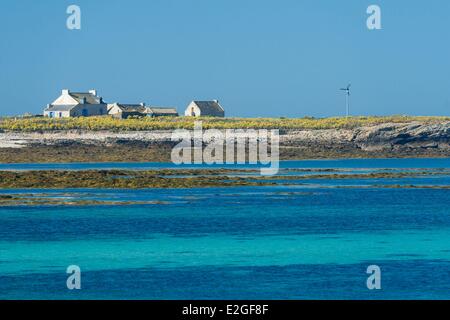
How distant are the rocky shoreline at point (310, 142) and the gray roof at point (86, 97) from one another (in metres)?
26.1

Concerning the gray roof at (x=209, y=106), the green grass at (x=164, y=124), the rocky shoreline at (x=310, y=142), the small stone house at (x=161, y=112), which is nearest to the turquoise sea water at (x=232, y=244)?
the rocky shoreline at (x=310, y=142)

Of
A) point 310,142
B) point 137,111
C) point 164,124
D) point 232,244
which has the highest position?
point 137,111

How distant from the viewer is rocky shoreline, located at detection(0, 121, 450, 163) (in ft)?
269

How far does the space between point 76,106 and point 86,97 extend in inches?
132

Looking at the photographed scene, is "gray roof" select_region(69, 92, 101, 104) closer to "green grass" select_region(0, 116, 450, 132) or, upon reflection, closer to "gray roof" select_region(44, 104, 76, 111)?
"gray roof" select_region(44, 104, 76, 111)

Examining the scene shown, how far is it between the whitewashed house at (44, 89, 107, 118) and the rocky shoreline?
79.4 ft

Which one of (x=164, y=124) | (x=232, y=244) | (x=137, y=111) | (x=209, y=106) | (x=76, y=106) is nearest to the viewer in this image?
(x=232, y=244)

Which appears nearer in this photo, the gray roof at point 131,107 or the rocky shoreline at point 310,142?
the rocky shoreline at point 310,142

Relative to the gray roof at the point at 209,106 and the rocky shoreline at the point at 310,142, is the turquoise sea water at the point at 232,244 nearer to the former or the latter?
the rocky shoreline at the point at 310,142

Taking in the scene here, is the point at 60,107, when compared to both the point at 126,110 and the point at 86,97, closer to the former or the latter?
the point at 86,97

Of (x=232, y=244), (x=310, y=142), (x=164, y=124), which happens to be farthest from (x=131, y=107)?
(x=232, y=244)

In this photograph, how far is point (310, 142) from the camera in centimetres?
8788

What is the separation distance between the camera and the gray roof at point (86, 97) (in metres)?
113

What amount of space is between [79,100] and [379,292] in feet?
297
